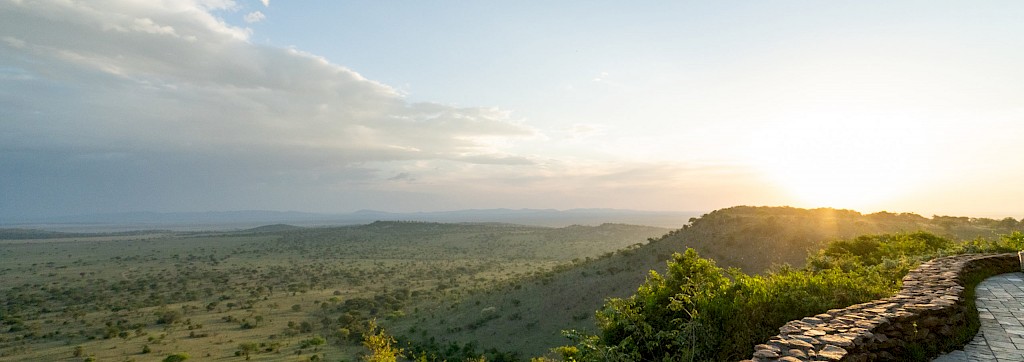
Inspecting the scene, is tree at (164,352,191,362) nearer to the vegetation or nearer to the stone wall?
the vegetation

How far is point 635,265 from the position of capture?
30.2 metres

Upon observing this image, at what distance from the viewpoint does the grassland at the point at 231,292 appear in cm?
2670

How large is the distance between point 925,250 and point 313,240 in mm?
108071

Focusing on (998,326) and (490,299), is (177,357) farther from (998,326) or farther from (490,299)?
(998,326)

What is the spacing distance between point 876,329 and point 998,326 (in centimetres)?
338

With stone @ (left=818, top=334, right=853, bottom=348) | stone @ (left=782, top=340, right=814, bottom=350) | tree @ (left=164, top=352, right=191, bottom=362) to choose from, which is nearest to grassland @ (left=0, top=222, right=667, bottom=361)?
tree @ (left=164, top=352, right=191, bottom=362)

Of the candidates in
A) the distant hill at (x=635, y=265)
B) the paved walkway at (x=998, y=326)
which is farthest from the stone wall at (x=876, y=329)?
the distant hill at (x=635, y=265)

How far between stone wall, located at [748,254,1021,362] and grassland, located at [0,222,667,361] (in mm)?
23017

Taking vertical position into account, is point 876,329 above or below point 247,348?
above

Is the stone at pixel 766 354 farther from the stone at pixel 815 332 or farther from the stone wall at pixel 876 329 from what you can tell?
the stone at pixel 815 332

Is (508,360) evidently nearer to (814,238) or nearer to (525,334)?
(525,334)

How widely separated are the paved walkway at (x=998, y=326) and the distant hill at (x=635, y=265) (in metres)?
14.0

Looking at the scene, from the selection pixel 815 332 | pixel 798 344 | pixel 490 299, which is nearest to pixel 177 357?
pixel 490 299

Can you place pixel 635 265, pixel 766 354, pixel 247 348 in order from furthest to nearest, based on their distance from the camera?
pixel 635 265
pixel 247 348
pixel 766 354
